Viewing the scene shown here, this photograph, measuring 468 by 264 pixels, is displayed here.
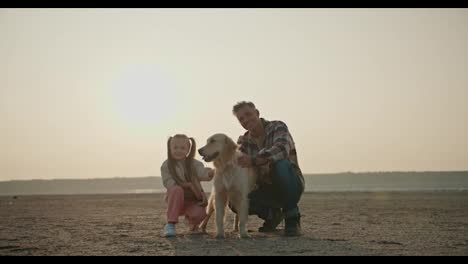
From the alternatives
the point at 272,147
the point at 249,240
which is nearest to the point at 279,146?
the point at 272,147

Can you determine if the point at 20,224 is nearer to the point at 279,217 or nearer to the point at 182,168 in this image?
the point at 182,168

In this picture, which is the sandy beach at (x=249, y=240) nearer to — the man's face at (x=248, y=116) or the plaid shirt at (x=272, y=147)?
the plaid shirt at (x=272, y=147)

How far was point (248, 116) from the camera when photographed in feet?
23.2

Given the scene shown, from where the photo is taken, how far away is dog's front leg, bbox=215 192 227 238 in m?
6.67

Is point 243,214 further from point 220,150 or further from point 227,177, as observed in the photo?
point 220,150

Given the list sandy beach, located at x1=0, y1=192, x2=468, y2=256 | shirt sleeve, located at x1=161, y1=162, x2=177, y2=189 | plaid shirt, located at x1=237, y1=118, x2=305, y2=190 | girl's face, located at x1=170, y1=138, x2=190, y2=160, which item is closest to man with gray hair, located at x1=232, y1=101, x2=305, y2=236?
plaid shirt, located at x1=237, y1=118, x2=305, y2=190

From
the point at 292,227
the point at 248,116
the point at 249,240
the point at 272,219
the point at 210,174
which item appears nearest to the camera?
the point at 249,240

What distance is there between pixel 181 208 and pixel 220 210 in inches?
20.6

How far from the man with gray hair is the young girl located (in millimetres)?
639

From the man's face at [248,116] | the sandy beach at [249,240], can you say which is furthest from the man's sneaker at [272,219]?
the man's face at [248,116]
